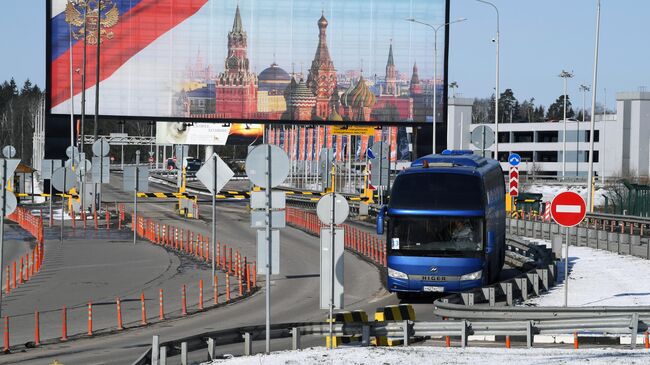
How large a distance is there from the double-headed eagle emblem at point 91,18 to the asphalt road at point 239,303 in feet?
57.5

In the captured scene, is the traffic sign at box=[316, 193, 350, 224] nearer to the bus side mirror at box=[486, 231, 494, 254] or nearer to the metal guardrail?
the metal guardrail

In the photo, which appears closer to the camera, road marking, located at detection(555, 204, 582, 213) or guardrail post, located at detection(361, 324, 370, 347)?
guardrail post, located at detection(361, 324, 370, 347)

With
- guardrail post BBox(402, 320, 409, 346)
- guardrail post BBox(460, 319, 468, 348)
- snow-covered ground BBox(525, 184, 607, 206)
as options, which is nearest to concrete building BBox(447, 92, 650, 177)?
snow-covered ground BBox(525, 184, 607, 206)

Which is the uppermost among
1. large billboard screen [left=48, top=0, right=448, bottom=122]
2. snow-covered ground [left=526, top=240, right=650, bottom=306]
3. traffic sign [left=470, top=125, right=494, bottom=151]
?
large billboard screen [left=48, top=0, right=448, bottom=122]

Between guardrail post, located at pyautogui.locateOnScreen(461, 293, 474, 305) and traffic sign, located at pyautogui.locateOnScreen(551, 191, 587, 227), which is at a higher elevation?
traffic sign, located at pyautogui.locateOnScreen(551, 191, 587, 227)

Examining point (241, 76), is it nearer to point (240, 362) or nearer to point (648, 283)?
point (648, 283)

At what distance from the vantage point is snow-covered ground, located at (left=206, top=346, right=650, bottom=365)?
17.6 m

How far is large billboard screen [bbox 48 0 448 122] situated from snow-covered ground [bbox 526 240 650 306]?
26.5m

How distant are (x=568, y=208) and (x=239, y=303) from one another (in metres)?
8.84

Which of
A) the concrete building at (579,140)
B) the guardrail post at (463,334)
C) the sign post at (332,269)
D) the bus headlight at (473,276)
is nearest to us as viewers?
the sign post at (332,269)

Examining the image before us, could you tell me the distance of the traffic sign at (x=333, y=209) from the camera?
1941 cm

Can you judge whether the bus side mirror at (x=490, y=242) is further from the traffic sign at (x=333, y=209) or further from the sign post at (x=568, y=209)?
the traffic sign at (x=333, y=209)

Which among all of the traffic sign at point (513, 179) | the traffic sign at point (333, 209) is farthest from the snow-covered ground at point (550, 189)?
the traffic sign at point (333, 209)

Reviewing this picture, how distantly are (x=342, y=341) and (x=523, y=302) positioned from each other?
324 inches
